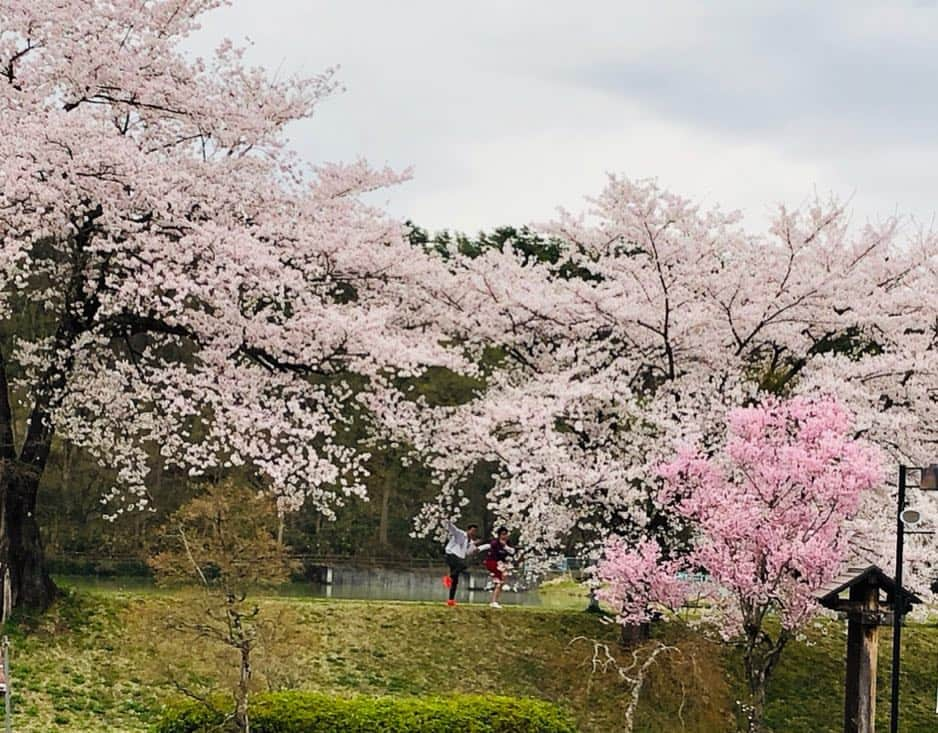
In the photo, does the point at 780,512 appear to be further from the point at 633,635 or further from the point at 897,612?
the point at 633,635

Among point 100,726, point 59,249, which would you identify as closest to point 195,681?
point 100,726

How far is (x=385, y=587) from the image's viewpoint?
24.1 meters

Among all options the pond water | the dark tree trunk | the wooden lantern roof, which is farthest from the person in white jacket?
the wooden lantern roof

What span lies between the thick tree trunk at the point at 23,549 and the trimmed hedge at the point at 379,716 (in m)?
4.35

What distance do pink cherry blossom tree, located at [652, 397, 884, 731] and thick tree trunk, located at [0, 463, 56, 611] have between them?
6945 mm

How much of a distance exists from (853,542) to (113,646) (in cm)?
750

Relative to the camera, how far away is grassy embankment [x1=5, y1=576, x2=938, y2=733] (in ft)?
41.7

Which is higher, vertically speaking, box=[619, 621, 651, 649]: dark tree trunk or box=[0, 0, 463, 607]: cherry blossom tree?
box=[0, 0, 463, 607]: cherry blossom tree

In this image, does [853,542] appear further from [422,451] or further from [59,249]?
[59,249]

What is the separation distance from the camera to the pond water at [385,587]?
20.7m

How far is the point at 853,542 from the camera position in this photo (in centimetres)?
1412

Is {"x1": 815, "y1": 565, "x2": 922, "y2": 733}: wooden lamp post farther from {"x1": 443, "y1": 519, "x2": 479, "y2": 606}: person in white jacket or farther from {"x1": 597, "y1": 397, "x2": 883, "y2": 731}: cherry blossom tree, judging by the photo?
{"x1": 443, "y1": 519, "x2": 479, "y2": 606}: person in white jacket

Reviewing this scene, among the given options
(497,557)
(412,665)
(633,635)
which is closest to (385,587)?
(497,557)

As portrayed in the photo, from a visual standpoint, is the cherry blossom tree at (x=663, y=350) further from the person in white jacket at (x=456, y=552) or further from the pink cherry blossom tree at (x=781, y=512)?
the pink cherry blossom tree at (x=781, y=512)
